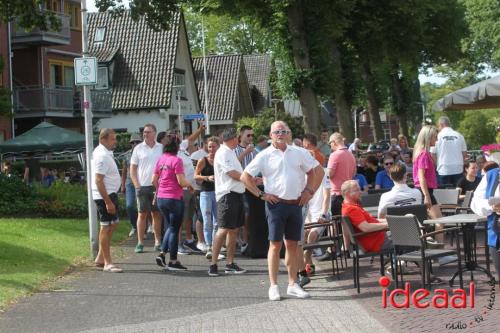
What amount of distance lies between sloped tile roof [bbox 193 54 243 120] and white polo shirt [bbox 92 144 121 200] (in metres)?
50.2

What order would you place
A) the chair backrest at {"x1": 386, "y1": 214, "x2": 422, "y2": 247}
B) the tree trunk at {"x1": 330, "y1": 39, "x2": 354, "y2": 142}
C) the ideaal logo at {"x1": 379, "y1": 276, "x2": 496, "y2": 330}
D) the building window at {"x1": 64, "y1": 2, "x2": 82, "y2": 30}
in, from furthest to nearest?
the building window at {"x1": 64, "y1": 2, "x2": 82, "y2": 30} < the tree trunk at {"x1": 330, "y1": 39, "x2": 354, "y2": 142} < the chair backrest at {"x1": 386, "y1": 214, "x2": 422, "y2": 247} < the ideaal logo at {"x1": 379, "y1": 276, "x2": 496, "y2": 330}

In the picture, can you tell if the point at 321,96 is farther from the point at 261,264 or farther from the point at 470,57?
the point at 470,57

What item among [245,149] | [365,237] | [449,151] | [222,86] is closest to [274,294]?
[365,237]

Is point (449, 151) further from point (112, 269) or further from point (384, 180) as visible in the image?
point (112, 269)

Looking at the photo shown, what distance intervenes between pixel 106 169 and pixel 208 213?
8.03 feet

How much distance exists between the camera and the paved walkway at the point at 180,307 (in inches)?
340

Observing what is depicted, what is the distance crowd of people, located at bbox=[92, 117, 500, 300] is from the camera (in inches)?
403

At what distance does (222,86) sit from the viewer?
6375 cm

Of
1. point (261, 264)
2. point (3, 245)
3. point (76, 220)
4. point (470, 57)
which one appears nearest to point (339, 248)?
point (261, 264)

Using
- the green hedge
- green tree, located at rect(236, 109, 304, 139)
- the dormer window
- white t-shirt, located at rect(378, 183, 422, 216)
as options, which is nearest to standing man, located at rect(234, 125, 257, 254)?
white t-shirt, located at rect(378, 183, 422, 216)

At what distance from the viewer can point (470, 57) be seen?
166ft

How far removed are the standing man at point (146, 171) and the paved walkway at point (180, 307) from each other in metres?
2.07

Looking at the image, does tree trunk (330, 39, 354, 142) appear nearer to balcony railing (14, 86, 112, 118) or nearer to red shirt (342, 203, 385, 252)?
balcony railing (14, 86, 112, 118)

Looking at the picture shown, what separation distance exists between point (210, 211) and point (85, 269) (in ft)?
7.52
